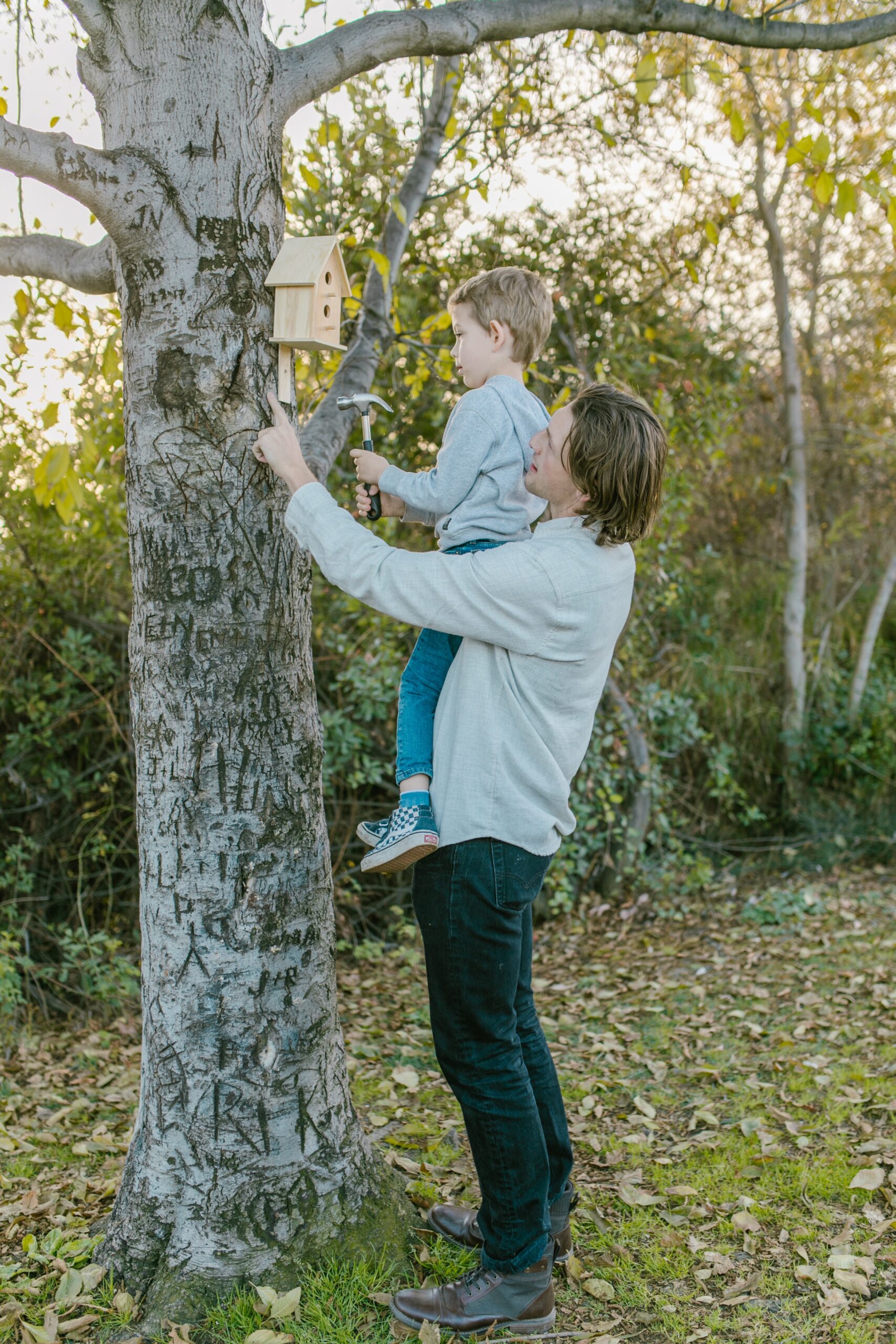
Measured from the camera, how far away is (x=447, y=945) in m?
2.14

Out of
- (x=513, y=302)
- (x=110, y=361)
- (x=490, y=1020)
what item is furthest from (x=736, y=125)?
(x=490, y=1020)

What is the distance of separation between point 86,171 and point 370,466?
0.83 m

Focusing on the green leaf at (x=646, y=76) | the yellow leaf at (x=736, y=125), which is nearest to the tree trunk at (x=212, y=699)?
the green leaf at (x=646, y=76)

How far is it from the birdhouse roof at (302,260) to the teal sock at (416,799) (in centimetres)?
110

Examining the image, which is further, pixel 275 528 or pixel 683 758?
pixel 683 758

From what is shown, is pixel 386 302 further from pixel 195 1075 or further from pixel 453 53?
pixel 195 1075

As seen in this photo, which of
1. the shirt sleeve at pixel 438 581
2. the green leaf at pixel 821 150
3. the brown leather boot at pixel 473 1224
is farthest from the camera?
the green leaf at pixel 821 150

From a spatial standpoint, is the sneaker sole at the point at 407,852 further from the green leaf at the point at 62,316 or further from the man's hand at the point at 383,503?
the green leaf at the point at 62,316

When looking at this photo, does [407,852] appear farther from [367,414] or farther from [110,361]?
[110,361]

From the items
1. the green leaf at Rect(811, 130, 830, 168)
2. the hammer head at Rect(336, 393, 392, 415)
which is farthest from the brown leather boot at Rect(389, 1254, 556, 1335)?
the green leaf at Rect(811, 130, 830, 168)

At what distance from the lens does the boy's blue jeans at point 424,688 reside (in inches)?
91.7

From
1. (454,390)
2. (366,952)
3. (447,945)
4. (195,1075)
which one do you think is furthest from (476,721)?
(454,390)

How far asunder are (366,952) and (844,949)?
2.43 m

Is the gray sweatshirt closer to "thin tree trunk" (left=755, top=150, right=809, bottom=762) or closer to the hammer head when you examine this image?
the hammer head
